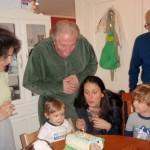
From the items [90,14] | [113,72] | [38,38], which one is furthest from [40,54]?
[90,14]

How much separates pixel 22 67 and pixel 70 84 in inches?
Answer: 53.6

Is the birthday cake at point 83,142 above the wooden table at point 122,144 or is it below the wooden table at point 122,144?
above

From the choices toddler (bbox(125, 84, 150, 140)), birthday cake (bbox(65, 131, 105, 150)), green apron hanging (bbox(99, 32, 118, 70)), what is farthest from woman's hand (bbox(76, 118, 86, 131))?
green apron hanging (bbox(99, 32, 118, 70))

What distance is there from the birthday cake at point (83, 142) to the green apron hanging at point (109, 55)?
2.22 metres

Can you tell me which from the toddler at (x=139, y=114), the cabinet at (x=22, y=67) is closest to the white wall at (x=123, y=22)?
the cabinet at (x=22, y=67)

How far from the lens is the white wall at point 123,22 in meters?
3.08

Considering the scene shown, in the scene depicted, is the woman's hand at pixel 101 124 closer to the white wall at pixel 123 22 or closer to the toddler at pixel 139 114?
the toddler at pixel 139 114

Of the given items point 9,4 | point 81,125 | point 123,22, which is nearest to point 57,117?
point 81,125

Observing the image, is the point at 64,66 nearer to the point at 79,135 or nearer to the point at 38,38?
the point at 79,135

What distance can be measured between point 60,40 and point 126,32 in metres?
1.77

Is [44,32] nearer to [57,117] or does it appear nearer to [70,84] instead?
[70,84]

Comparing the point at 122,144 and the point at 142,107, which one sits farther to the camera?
the point at 142,107

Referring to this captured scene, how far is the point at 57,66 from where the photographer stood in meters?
1.87

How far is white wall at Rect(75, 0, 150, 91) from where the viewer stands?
10.1ft
